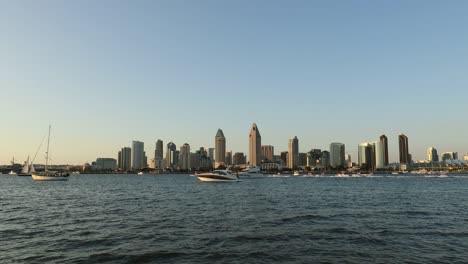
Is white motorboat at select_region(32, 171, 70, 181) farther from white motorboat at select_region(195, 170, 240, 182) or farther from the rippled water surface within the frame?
the rippled water surface

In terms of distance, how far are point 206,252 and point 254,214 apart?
19.9 meters

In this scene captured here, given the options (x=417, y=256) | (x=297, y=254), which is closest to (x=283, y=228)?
(x=297, y=254)

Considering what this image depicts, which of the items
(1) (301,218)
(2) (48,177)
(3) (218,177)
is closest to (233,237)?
(1) (301,218)

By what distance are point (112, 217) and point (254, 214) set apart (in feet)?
54.2

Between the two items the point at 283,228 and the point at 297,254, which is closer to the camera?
the point at 297,254

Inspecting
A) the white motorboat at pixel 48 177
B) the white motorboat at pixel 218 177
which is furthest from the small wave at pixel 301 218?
the white motorboat at pixel 48 177

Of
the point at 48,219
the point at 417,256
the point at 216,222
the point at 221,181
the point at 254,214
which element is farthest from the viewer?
the point at 221,181

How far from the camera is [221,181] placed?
427 feet

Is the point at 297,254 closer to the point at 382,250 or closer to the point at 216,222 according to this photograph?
the point at 382,250

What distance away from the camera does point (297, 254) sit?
23.2m

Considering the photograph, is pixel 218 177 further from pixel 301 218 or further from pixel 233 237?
pixel 233 237

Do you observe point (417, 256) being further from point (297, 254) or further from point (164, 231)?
point (164, 231)

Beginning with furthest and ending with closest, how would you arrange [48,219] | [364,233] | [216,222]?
[48,219] → [216,222] → [364,233]

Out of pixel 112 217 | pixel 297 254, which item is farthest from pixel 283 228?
pixel 112 217
